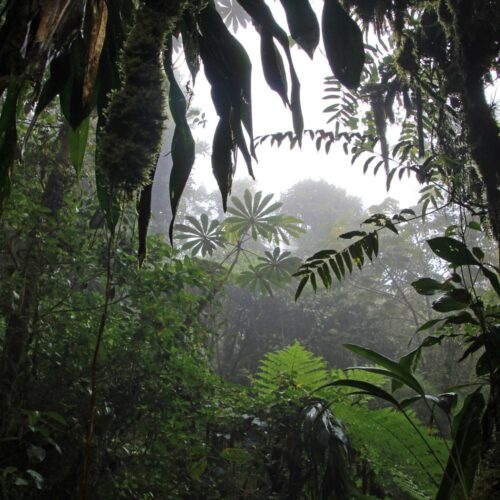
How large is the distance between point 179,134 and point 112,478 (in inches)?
89.4

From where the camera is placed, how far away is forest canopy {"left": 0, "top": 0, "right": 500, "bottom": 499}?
793mm

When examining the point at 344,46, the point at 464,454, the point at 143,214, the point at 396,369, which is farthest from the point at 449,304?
the point at 143,214

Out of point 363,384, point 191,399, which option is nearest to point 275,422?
point 191,399

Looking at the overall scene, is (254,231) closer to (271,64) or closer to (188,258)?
(188,258)

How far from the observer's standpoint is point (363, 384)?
1080 mm

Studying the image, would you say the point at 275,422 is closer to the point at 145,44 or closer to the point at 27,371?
the point at 27,371

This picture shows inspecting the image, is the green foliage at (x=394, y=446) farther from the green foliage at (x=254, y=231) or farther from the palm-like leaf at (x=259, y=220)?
the palm-like leaf at (x=259, y=220)

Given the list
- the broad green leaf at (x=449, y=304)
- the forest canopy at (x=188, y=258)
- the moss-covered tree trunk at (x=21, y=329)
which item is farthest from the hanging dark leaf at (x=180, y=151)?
the moss-covered tree trunk at (x=21, y=329)

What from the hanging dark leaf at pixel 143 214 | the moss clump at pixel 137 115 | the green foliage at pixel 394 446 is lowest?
the green foliage at pixel 394 446

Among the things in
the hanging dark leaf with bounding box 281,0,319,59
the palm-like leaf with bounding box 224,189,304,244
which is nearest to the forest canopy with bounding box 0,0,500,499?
the hanging dark leaf with bounding box 281,0,319,59

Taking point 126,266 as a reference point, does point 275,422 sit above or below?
below

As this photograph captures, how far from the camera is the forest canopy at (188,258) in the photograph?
2.60 feet

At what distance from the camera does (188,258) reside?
3051 mm

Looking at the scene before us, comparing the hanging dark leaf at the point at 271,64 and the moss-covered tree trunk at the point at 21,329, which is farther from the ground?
the hanging dark leaf at the point at 271,64
